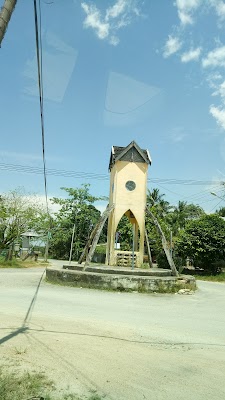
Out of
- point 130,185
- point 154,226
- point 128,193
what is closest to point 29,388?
point 128,193

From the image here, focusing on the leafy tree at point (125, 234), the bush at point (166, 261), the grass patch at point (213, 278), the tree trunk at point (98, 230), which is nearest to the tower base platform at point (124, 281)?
the tree trunk at point (98, 230)

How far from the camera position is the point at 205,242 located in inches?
1028

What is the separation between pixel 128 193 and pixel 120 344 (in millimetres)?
12785

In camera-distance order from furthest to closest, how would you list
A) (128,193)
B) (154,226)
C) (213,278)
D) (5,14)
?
(154,226), (213,278), (128,193), (5,14)

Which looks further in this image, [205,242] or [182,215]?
[182,215]

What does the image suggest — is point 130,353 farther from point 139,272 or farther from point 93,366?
point 139,272

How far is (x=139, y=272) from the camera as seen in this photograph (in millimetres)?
14617

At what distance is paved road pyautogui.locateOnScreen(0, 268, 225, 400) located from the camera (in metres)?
4.36

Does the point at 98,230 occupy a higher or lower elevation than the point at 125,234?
lower

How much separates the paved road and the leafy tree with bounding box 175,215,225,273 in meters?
15.4

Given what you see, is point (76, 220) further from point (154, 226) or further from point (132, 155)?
point (132, 155)

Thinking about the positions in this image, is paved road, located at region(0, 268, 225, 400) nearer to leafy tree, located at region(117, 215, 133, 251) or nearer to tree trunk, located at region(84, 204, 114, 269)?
tree trunk, located at region(84, 204, 114, 269)

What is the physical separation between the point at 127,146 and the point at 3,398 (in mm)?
16631

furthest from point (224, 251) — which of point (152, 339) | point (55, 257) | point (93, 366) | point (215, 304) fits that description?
point (55, 257)
